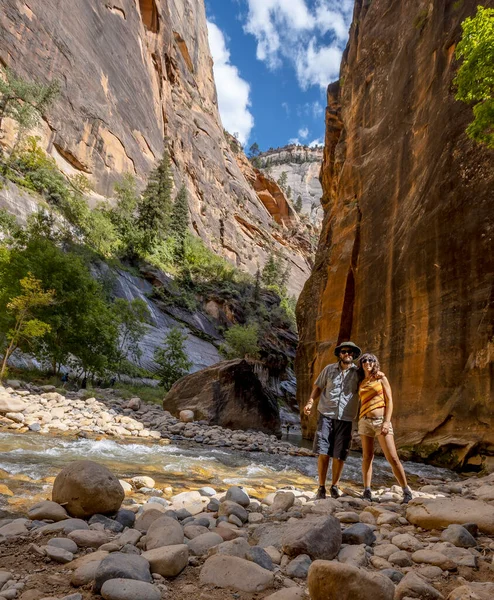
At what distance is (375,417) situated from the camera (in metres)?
4.96

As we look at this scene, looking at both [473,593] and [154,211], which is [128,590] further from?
[154,211]

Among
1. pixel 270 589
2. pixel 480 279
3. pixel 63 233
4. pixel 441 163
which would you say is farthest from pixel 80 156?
pixel 270 589

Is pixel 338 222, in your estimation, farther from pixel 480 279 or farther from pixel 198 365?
pixel 198 365

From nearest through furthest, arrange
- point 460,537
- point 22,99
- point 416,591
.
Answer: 1. point 416,591
2. point 460,537
3. point 22,99

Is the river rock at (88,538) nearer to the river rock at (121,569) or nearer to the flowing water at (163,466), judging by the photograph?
the river rock at (121,569)

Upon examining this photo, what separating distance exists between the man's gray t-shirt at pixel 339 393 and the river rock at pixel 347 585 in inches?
119

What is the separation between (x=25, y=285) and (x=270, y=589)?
13256 mm

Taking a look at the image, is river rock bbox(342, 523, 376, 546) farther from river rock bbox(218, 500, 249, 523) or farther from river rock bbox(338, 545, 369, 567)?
river rock bbox(218, 500, 249, 523)

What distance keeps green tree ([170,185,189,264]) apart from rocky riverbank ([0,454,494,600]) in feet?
126

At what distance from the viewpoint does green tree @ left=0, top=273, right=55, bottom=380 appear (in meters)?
12.8

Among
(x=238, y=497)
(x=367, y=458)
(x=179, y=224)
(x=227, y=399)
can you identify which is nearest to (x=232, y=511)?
(x=238, y=497)

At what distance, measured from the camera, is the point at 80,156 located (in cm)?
3228

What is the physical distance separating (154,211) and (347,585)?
1490 inches

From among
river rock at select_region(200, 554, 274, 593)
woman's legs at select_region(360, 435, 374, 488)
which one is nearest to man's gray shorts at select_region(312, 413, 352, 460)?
woman's legs at select_region(360, 435, 374, 488)
